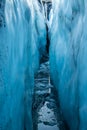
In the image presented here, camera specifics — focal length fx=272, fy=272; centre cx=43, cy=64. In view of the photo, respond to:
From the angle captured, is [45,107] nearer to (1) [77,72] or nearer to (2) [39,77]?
(2) [39,77]

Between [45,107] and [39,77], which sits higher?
[39,77]

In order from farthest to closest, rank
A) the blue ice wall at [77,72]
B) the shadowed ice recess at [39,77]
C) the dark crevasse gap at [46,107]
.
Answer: the dark crevasse gap at [46,107] → the blue ice wall at [77,72] → the shadowed ice recess at [39,77]

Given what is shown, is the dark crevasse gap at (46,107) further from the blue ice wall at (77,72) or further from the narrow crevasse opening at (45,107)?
the blue ice wall at (77,72)

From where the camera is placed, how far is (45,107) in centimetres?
553

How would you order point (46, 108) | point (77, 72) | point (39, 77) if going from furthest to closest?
point (39, 77) < point (46, 108) < point (77, 72)

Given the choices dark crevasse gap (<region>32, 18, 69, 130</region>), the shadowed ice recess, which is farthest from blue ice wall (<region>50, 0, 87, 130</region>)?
dark crevasse gap (<region>32, 18, 69, 130</region>)

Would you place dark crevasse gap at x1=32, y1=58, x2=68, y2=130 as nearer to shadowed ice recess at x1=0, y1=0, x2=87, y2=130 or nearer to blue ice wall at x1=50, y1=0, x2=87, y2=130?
shadowed ice recess at x1=0, y1=0, x2=87, y2=130

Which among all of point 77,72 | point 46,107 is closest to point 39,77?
point 46,107

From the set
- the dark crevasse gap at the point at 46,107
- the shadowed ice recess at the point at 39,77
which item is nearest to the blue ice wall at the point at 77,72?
the shadowed ice recess at the point at 39,77

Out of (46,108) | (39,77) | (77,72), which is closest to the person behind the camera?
(77,72)

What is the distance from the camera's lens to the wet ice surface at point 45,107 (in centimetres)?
471

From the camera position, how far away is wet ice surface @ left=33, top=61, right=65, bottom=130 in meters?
4.71

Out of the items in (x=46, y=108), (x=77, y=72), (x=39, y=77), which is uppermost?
(x=77, y=72)

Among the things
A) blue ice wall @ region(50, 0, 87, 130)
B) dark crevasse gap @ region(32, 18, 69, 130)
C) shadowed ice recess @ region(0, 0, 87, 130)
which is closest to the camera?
shadowed ice recess @ region(0, 0, 87, 130)
